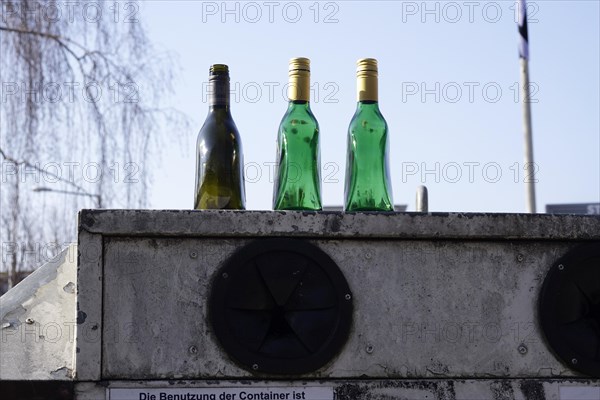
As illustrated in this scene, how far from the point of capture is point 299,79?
265 centimetres

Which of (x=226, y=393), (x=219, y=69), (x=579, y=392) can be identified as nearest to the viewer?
(x=226, y=393)

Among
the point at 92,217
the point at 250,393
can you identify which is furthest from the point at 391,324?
the point at 92,217

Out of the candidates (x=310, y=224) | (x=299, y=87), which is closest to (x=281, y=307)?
(x=310, y=224)

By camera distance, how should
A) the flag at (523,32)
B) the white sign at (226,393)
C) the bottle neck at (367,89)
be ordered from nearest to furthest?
the white sign at (226,393) < the bottle neck at (367,89) < the flag at (523,32)

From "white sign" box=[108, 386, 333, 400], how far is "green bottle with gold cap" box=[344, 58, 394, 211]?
60cm

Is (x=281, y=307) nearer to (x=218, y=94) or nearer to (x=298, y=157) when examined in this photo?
(x=298, y=157)

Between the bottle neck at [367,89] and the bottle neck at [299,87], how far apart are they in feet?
0.49

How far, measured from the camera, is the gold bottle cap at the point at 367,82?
2.68 m

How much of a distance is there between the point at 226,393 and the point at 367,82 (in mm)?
944

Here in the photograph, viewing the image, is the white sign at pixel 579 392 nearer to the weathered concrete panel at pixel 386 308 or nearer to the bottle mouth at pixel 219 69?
the weathered concrete panel at pixel 386 308

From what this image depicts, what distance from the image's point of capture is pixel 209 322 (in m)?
2.34

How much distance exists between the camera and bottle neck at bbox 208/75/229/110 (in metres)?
2.69

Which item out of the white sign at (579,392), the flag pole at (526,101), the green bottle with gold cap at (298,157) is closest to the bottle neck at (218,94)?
the green bottle with gold cap at (298,157)

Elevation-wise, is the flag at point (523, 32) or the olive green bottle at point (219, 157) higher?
the flag at point (523, 32)
